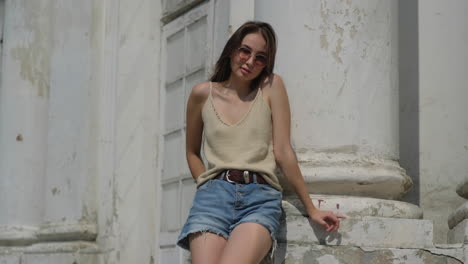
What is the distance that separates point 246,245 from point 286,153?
57cm

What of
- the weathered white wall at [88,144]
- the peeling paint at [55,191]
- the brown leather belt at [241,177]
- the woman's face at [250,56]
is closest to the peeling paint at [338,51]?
the woman's face at [250,56]

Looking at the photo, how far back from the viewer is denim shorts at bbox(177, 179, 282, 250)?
4.39 meters

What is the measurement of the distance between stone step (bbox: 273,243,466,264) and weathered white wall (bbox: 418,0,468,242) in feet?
3.13

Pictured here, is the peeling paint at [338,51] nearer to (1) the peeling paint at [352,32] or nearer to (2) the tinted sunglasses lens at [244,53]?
(1) the peeling paint at [352,32]

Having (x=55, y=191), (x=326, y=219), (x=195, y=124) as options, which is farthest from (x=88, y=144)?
(x=326, y=219)

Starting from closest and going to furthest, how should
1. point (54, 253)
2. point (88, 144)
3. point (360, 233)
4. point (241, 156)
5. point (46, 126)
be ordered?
1. point (241, 156)
2. point (360, 233)
3. point (54, 253)
4. point (88, 144)
5. point (46, 126)

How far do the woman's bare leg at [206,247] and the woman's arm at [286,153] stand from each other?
461 millimetres

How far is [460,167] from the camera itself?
571 cm

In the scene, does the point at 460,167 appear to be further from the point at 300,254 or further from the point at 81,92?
the point at 81,92

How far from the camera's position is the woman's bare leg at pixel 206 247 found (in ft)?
14.2

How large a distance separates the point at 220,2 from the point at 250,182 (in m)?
2.64

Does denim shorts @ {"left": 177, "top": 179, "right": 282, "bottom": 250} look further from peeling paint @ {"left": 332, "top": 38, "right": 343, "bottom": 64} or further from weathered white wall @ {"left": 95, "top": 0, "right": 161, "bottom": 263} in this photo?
weathered white wall @ {"left": 95, "top": 0, "right": 161, "bottom": 263}

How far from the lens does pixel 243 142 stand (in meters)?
4.59

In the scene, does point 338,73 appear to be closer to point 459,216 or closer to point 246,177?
Answer: point 246,177
